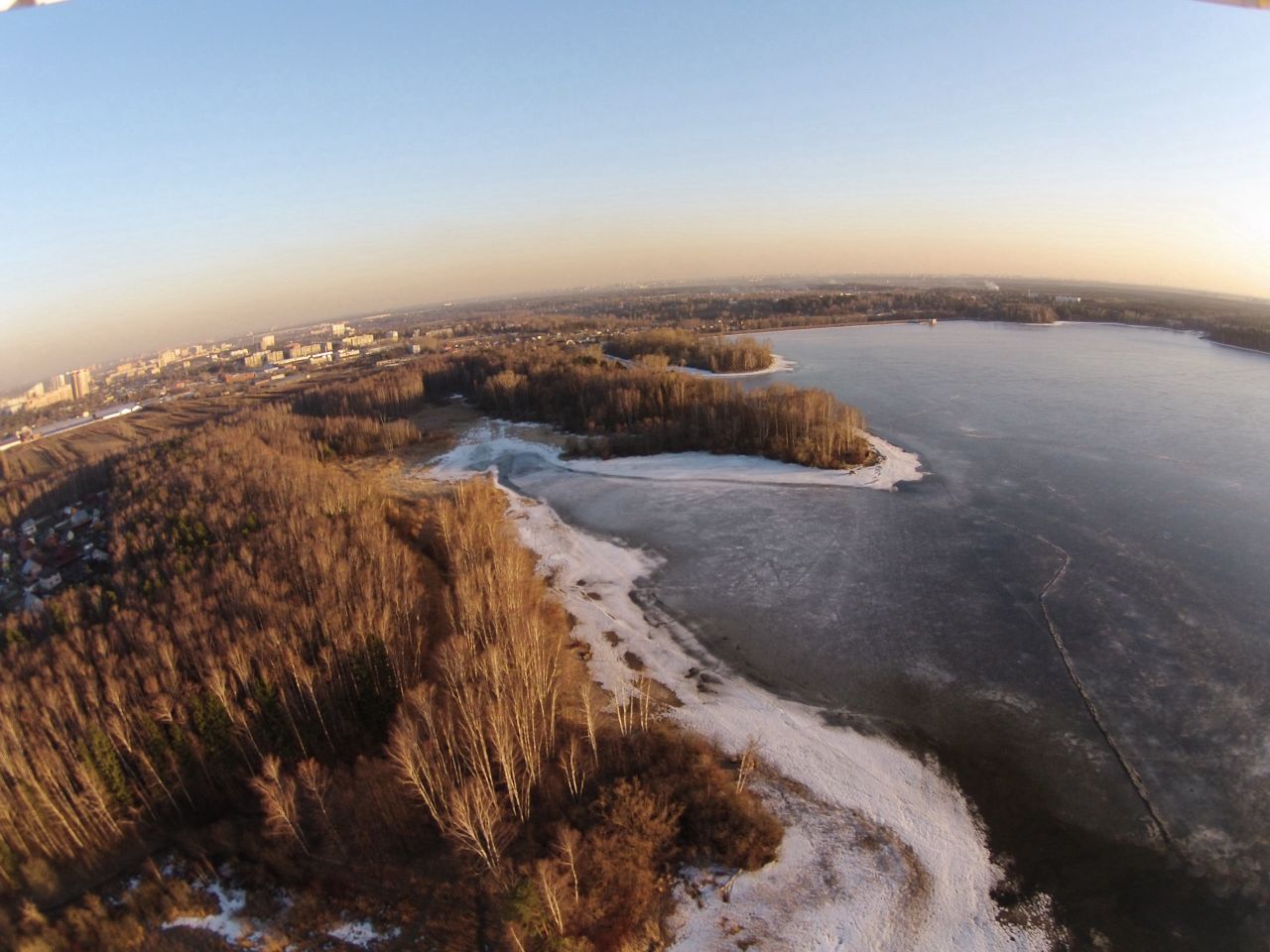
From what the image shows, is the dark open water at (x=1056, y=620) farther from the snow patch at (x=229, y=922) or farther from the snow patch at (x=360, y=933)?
the snow patch at (x=229, y=922)

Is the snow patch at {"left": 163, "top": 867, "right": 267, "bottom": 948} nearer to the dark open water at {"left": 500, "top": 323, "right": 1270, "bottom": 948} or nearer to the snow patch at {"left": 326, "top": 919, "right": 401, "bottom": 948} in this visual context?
the snow patch at {"left": 326, "top": 919, "right": 401, "bottom": 948}

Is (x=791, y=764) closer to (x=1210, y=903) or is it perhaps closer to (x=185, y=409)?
(x=1210, y=903)

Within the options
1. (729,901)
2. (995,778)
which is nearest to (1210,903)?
(995,778)

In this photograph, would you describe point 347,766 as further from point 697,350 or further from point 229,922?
point 697,350

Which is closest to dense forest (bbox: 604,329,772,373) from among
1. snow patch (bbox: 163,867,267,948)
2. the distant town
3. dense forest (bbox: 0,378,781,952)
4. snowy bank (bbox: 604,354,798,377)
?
snowy bank (bbox: 604,354,798,377)

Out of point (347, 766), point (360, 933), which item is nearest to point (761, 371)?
point (347, 766)

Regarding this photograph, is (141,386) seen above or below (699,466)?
below
